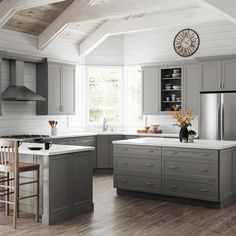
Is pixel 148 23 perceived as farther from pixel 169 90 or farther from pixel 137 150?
pixel 137 150

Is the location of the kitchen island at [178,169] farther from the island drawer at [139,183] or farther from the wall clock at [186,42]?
the wall clock at [186,42]

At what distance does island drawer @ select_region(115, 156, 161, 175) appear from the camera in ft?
19.9

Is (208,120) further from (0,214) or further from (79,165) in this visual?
(0,214)

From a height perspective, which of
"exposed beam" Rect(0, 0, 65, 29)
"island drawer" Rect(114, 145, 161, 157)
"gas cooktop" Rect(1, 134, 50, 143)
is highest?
"exposed beam" Rect(0, 0, 65, 29)

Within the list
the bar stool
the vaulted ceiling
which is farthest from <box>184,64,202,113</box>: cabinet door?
the bar stool

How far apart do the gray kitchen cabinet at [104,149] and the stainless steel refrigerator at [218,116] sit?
1996mm

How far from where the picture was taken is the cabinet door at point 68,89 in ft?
27.5

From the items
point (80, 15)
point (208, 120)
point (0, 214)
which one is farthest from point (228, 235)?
point (80, 15)

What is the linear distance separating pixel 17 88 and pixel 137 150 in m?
2.65

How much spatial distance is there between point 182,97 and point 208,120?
3.39 ft

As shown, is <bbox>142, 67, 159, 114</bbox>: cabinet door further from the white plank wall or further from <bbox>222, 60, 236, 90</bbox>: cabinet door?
the white plank wall

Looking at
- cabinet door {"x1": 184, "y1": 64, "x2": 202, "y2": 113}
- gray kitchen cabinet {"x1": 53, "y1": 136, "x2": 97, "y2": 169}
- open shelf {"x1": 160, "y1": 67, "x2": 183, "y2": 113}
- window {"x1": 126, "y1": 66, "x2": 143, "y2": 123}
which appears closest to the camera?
gray kitchen cabinet {"x1": 53, "y1": 136, "x2": 97, "y2": 169}

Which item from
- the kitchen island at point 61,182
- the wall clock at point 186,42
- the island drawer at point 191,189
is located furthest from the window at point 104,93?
the kitchen island at point 61,182

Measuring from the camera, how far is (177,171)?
5.88m
